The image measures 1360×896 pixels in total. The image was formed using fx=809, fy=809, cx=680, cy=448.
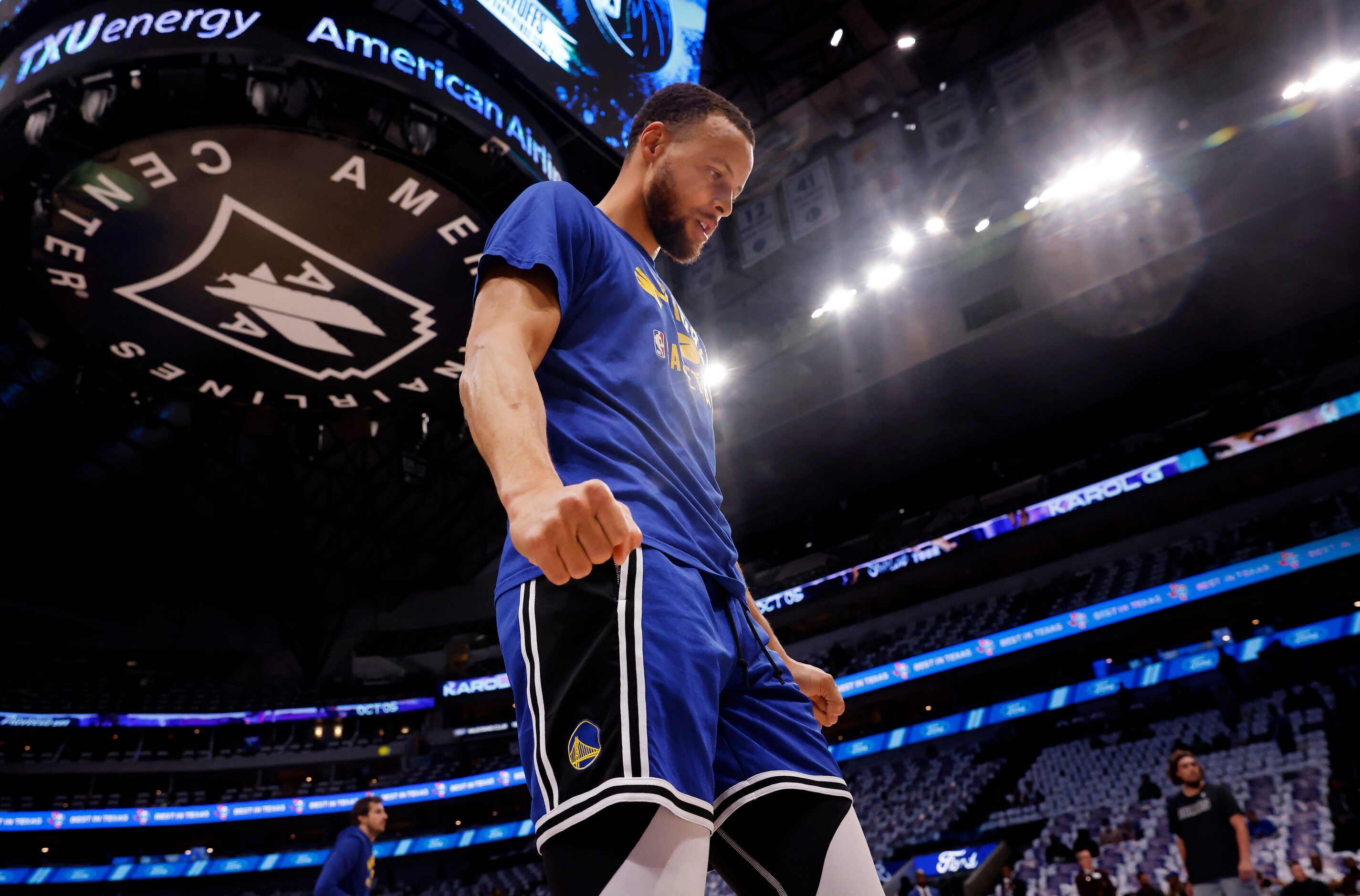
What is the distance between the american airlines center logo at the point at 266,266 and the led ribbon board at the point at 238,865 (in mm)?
14330

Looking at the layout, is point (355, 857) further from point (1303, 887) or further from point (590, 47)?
point (1303, 887)

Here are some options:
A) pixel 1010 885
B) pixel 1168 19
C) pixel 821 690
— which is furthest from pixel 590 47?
pixel 1168 19

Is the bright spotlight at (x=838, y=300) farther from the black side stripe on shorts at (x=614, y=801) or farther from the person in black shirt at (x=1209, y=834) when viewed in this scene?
the black side stripe on shorts at (x=614, y=801)

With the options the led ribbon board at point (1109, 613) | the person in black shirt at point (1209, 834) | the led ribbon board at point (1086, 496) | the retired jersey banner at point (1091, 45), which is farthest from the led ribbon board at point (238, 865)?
the retired jersey banner at point (1091, 45)

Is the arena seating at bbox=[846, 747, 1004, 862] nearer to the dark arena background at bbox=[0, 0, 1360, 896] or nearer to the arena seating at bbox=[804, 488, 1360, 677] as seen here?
the dark arena background at bbox=[0, 0, 1360, 896]

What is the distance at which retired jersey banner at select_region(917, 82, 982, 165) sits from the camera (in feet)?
49.2

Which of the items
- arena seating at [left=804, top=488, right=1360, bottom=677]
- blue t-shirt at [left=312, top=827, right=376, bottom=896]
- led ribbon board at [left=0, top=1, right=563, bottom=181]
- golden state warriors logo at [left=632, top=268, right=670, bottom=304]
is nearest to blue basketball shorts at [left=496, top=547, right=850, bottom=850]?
golden state warriors logo at [left=632, top=268, right=670, bottom=304]

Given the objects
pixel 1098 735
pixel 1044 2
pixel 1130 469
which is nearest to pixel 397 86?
pixel 1044 2

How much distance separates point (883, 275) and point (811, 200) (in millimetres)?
2291

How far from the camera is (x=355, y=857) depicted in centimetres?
479

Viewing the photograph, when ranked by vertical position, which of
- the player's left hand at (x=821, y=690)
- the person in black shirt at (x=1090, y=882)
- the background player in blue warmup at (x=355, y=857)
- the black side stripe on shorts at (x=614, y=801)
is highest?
the background player in blue warmup at (x=355, y=857)

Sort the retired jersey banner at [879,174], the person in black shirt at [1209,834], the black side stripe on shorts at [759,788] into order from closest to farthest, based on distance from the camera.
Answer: the black side stripe on shorts at [759,788] → the person in black shirt at [1209,834] → the retired jersey banner at [879,174]

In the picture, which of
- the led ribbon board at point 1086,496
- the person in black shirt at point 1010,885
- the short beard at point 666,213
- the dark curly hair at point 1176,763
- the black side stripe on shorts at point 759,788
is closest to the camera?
the black side stripe on shorts at point 759,788

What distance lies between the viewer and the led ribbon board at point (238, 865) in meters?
19.1
